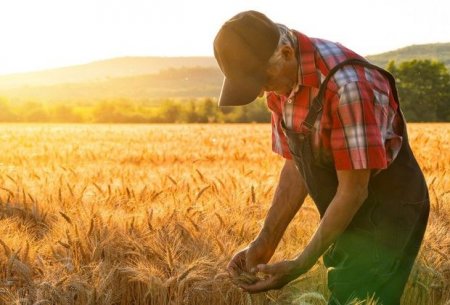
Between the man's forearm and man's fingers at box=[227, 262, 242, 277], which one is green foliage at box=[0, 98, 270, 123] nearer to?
the man's forearm

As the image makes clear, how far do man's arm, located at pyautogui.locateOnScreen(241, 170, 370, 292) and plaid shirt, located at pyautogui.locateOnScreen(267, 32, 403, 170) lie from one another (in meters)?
0.06

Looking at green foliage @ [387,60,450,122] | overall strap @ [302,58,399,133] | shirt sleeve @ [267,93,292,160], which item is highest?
overall strap @ [302,58,399,133]

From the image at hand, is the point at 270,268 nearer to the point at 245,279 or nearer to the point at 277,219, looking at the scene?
the point at 245,279

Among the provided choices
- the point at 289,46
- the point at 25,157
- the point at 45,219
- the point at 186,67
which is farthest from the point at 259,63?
the point at 186,67

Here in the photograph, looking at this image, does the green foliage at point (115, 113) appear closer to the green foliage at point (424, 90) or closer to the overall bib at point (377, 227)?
the green foliage at point (424, 90)

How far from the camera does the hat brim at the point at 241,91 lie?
85.5 inches

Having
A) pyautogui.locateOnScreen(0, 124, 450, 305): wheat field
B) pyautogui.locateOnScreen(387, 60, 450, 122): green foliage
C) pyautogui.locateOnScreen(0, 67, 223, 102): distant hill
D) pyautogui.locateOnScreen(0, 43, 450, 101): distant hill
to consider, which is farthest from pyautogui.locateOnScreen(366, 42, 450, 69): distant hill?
pyautogui.locateOnScreen(0, 124, 450, 305): wheat field

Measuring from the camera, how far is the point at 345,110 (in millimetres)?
2137

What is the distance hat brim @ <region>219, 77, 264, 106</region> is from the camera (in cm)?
217

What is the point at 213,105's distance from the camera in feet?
161

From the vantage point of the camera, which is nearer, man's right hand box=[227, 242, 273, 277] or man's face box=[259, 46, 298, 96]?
man's face box=[259, 46, 298, 96]

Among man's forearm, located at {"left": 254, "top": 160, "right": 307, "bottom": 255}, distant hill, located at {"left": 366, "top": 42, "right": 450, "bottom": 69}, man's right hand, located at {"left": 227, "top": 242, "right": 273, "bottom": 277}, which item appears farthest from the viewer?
distant hill, located at {"left": 366, "top": 42, "right": 450, "bottom": 69}

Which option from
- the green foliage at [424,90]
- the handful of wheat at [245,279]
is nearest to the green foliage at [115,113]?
the green foliage at [424,90]

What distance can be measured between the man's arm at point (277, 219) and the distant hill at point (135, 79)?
90093 mm
